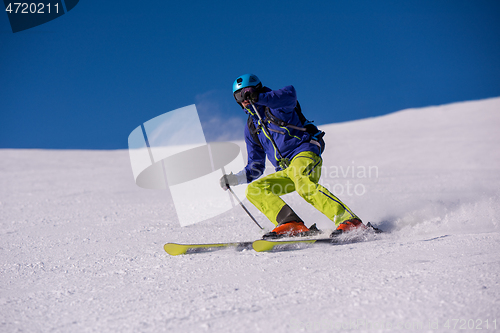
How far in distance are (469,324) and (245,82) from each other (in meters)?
2.94

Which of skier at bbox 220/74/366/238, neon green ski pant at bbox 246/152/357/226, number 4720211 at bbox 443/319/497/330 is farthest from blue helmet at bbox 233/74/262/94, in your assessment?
number 4720211 at bbox 443/319/497/330

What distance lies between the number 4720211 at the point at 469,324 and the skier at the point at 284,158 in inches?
70.8

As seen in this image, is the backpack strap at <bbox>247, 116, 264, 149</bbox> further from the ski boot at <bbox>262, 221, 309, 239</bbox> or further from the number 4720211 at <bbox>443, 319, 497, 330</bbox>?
the number 4720211 at <bbox>443, 319, 497, 330</bbox>

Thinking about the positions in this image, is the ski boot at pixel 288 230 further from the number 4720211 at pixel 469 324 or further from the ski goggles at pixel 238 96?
the number 4720211 at pixel 469 324

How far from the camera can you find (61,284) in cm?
243

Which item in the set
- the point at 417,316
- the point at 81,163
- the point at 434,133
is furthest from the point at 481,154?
the point at 81,163

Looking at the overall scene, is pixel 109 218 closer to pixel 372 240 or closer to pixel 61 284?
pixel 61 284

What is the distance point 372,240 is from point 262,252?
1.05 meters

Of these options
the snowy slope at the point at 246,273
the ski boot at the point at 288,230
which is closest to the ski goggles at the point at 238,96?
the ski boot at the point at 288,230

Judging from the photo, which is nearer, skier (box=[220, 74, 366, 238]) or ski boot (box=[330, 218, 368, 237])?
ski boot (box=[330, 218, 368, 237])

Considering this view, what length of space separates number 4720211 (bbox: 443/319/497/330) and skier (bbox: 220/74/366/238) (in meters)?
1.80

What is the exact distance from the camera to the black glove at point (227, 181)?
4.22 meters

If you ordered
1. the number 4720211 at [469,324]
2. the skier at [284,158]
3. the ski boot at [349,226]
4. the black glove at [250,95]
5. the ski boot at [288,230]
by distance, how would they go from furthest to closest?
the ski boot at [288,230], the skier at [284,158], the black glove at [250,95], the ski boot at [349,226], the number 4720211 at [469,324]

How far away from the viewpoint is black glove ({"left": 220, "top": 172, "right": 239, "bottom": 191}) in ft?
13.8
